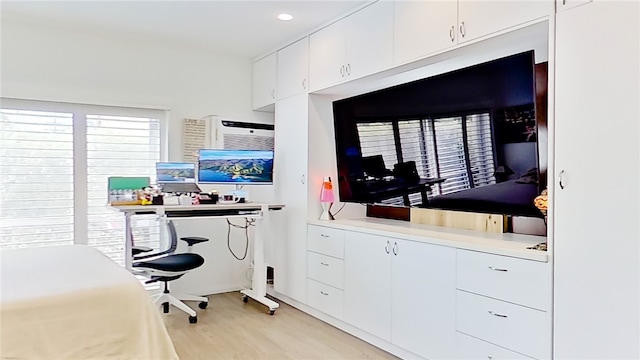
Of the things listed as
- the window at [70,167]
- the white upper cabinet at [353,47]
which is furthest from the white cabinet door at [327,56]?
the window at [70,167]

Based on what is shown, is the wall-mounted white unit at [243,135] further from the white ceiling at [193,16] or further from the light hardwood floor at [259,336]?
the light hardwood floor at [259,336]

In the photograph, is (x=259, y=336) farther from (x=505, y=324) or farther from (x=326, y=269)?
(x=505, y=324)

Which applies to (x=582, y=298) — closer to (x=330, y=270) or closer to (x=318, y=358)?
(x=318, y=358)

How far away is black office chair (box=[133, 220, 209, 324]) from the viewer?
3.75m

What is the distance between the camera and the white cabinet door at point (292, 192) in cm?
406

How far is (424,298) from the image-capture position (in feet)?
9.27

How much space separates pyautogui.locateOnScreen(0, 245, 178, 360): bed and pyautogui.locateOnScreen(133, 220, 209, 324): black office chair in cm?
148

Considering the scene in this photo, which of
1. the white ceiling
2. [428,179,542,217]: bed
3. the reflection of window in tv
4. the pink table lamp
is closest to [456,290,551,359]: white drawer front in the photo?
[428,179,542,217]: bed

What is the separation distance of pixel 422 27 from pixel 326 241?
1.79 metres

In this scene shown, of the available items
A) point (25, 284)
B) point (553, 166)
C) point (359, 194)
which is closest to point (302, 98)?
point (359, 194)

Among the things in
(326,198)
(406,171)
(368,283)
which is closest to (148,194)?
(326,198)

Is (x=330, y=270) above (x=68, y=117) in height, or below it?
below

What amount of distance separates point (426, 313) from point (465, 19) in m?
1.73

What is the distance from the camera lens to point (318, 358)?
305 cm
